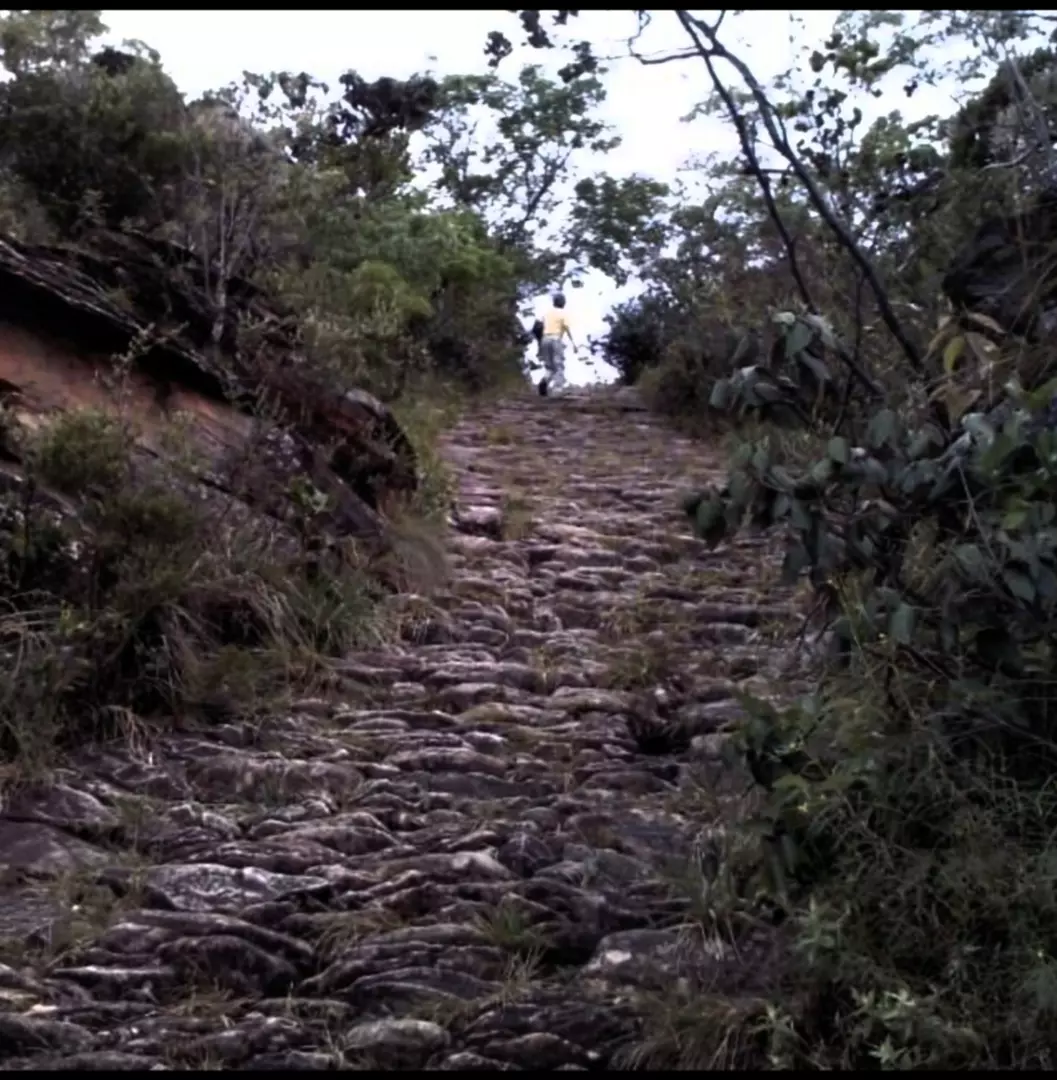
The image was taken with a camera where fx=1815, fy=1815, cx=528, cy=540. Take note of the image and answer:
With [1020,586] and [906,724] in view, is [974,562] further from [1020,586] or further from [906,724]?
[906,724]

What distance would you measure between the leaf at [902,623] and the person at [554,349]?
15923 mm

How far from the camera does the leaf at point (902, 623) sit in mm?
4848

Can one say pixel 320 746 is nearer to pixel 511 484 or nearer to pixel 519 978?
pixel 519 978

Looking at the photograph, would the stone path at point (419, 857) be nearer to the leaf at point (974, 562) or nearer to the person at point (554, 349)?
the leaf at point (974, 562)

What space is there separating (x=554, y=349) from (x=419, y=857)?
606 inches

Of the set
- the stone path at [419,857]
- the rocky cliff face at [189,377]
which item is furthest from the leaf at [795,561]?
the rocky cliff face at [189,377]

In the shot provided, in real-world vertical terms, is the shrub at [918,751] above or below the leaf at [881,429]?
below

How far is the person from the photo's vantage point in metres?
20.9

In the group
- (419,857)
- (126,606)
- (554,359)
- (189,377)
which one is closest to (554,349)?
(554,359)

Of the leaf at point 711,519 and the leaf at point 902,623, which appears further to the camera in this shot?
the leaf at point 711,519

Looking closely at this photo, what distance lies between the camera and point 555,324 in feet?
70.6

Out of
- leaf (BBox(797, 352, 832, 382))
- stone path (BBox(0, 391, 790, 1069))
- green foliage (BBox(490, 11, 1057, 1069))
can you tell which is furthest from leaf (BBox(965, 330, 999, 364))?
stone path (BBox(0, 391, 790, 1069))

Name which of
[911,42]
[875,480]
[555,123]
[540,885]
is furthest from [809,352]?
[555,123]

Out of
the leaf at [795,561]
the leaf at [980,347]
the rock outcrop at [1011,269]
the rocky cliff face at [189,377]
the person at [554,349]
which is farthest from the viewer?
the person at [554,349]
